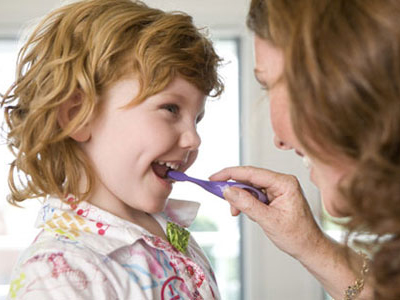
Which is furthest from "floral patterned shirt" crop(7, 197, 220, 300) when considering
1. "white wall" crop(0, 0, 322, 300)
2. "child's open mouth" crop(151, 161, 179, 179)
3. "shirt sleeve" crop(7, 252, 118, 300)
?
"white wall" crop(0, 0, 322, 300)

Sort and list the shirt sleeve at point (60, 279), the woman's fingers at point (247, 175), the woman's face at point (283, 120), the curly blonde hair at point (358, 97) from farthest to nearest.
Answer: the woman's fingers at point (247, 175) < the shirt sleeve at point (60, 279) < the woman's face at point (283, 120) < the curly blonde hair at point (358, 97)

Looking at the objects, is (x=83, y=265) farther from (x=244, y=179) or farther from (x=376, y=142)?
(x=376, y=142)

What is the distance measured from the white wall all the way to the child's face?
1009 mm

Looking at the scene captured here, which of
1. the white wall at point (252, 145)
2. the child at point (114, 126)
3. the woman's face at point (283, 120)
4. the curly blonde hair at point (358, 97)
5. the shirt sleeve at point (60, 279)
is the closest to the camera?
the curly blonde hair at point (358, 97)

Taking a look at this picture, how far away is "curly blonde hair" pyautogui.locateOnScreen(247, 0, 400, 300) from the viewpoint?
0.52m

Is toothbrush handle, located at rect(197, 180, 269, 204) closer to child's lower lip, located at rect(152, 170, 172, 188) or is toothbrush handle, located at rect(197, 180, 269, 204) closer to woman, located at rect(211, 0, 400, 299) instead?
child's lower lip, located at rect(152, 170, 172, 188)

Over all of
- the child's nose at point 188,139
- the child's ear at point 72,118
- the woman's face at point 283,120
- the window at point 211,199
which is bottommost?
the window at point 211,199

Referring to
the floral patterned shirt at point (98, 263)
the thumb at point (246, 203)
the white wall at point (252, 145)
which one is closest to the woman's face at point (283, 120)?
the thumb at point (246, 203)

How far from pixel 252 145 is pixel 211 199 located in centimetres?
26

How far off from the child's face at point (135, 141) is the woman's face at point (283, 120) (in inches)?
8.8

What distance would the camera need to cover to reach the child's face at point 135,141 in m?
0.89

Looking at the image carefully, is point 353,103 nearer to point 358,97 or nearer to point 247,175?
point 358,97

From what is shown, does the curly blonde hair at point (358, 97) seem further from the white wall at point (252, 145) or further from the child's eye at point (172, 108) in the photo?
the white wall at point (252, 145)

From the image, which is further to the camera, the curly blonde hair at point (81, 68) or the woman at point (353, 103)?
the curly blonde hair at point (81, 68)
